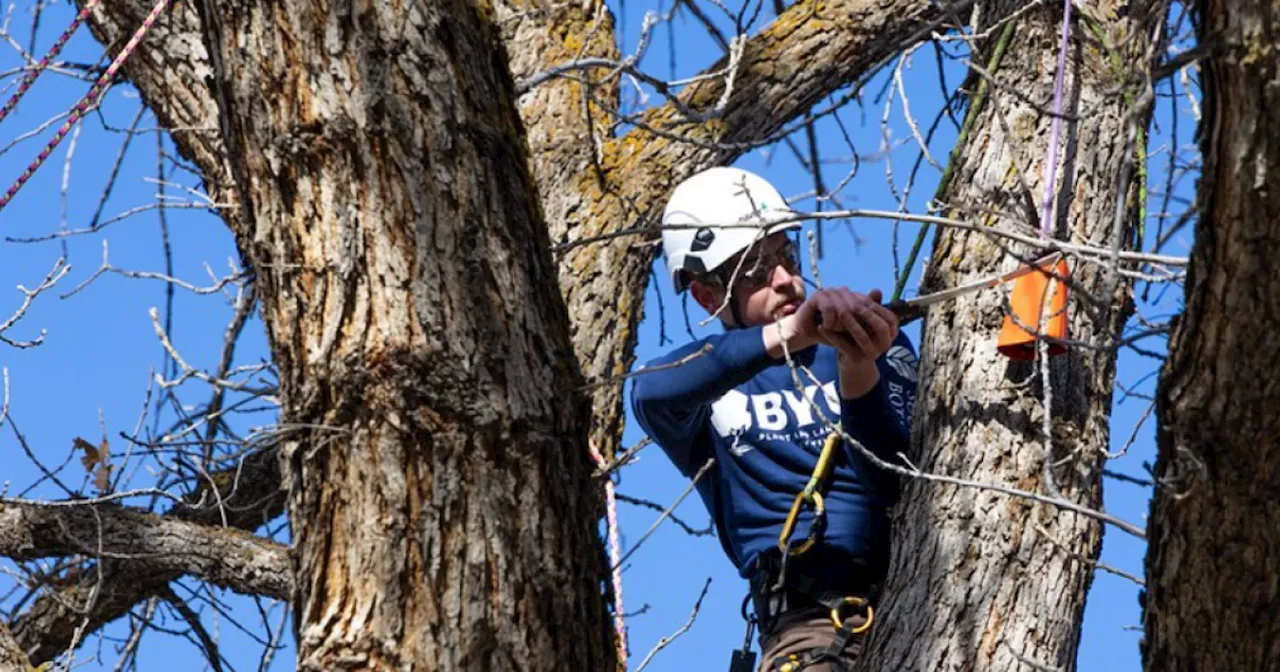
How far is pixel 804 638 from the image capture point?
3.60 meters

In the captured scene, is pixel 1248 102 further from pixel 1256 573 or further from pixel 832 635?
pixel 832 635

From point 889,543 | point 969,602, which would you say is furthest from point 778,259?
point 969,602

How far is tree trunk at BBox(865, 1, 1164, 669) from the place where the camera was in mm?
3137

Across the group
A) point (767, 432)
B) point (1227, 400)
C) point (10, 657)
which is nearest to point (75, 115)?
point (10, 657)

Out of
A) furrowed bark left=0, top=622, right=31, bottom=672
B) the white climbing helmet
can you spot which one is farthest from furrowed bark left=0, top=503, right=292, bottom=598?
the white climbing helmet

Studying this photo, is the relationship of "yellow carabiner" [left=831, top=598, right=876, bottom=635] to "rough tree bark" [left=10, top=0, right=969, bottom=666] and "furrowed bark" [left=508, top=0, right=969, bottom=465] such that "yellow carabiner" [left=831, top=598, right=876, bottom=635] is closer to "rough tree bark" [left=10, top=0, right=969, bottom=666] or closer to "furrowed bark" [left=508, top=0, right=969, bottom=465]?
"furrowed bark" [left=508, top=0, right=969, bottom=465]

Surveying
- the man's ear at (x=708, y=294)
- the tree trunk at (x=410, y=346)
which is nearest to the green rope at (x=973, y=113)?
the man's ear at (x=708, y=294)

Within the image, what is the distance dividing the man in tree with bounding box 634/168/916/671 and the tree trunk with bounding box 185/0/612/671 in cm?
86

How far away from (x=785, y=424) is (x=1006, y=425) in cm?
71

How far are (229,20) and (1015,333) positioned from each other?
5.15ft

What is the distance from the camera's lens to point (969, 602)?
10.3 ft

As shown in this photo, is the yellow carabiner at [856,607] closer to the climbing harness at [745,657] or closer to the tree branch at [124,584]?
the climbing harness at [745,657]

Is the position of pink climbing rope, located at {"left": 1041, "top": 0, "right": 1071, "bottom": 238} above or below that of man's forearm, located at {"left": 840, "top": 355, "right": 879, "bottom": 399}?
above

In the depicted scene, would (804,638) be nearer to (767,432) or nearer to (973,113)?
(767,432)
